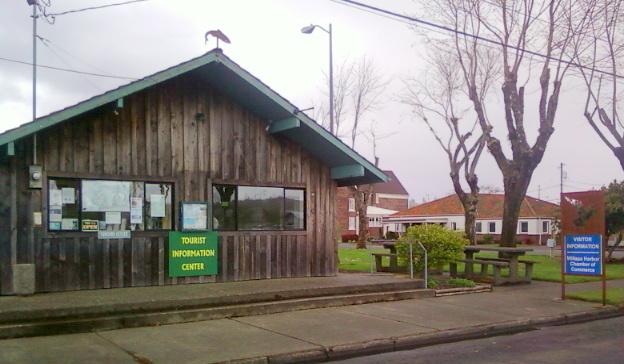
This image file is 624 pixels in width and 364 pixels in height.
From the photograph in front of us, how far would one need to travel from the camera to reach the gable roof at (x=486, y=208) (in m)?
57.5

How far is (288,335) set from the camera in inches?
359

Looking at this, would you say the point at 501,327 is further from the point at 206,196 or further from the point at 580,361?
the point at 206,196

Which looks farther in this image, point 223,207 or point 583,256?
point 583,256

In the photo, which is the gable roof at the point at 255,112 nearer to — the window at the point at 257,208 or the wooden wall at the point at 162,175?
the wooden wall at the point at 162,175

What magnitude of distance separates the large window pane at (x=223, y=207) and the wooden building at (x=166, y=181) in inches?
0.9

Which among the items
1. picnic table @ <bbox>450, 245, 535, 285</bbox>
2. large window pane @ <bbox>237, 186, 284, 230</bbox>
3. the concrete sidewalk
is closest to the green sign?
large window pane @ <bbox>237, 186, 284, 230</bbox>

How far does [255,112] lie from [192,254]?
3612 millimetres

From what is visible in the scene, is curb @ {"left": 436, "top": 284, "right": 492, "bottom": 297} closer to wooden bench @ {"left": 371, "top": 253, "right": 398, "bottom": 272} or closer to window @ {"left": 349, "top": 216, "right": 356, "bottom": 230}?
wooden bench @ {"left": 371, "top": 253, "right": 398, "bottom": 272}

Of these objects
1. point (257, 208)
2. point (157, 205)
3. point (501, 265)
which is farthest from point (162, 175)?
point (501, 265)

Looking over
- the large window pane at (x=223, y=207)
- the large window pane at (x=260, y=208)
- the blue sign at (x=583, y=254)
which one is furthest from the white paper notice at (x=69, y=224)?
the blue sign at (x=583, y=254)

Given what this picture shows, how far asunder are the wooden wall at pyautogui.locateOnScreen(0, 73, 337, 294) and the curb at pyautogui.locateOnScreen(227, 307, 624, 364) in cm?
525

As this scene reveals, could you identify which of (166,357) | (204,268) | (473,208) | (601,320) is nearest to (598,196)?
(601,320)

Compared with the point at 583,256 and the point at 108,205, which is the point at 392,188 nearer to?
the point at 583,256

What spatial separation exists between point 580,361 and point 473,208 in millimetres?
25030
